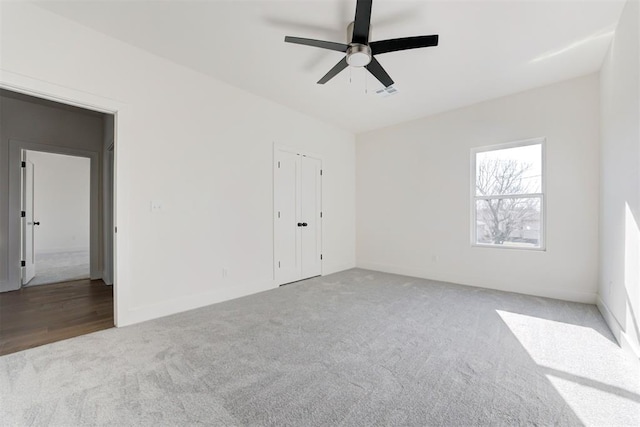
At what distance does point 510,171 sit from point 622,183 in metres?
1.70

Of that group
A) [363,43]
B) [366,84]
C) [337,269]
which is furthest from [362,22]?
[337,269]

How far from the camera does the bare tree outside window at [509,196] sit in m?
3.89

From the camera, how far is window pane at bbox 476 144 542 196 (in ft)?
12.8

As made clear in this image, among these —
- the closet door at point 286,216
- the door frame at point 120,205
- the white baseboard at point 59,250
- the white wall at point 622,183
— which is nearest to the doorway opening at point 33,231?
the door frame at point 120,205

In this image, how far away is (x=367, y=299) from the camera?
12.0ft

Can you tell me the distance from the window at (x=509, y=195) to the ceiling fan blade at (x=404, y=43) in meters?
Answer: 2.70

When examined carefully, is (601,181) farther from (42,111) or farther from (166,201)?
(42,111)

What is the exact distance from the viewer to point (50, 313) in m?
3.09

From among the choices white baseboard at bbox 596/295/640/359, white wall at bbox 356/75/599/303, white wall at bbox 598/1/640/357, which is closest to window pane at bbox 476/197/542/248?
white wall at bbox 356/75/599/303

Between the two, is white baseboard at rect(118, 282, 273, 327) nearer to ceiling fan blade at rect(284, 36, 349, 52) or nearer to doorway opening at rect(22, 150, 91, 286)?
ceiling fan blade at rect(284, 36, 349, 52)

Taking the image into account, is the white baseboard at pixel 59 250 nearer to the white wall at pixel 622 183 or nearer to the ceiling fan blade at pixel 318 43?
the ceiling fan blade at pixel 318 43

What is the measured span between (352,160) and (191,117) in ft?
11.2

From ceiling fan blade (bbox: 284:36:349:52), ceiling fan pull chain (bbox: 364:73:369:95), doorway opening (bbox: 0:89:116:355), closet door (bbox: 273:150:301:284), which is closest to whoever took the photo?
ceiling fan blade (bbox: 284:36:349:52)

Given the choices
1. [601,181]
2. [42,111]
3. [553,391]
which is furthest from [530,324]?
[42,111]
